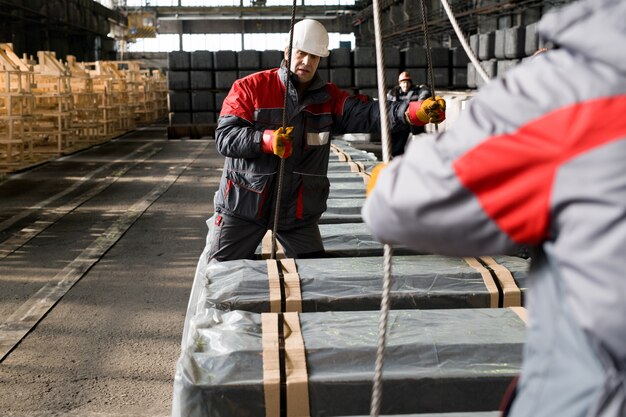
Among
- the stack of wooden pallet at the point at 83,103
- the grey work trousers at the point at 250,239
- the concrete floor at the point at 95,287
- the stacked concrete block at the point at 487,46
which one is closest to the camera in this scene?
the concrete floor at the point at 95,287

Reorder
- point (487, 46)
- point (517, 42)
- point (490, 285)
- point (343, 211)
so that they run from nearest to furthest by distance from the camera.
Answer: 1. point (490, 285)
2. point (343, 211)
3. point (517, 42)
4. point (487, 46)

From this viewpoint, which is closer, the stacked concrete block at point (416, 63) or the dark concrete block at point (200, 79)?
the stacked concrete block at point (416, 63)

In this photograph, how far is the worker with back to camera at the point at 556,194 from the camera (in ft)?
4.04

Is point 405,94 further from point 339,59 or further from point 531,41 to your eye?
point 339,59

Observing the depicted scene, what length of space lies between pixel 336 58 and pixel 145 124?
10800mm

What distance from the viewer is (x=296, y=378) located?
2.54 meters

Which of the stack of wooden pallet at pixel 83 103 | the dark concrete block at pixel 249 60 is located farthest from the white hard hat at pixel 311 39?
the dark concrete block at pixel 249 60

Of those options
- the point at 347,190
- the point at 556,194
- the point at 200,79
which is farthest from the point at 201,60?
the point at 556,194

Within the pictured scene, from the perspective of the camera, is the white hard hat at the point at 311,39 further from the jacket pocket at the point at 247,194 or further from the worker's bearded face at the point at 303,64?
the jacket pocket at the point at 247,194

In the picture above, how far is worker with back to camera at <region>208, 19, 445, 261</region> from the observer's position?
4293 mm

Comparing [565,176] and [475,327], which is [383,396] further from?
[565,176]

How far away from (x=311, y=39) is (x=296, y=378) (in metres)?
2.24

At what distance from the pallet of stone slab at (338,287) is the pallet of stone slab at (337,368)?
39cm

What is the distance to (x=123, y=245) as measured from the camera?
7.85 m
